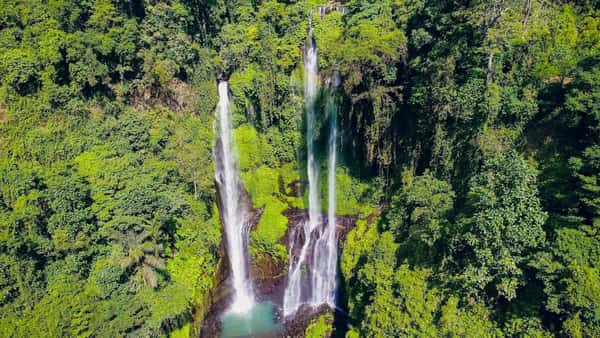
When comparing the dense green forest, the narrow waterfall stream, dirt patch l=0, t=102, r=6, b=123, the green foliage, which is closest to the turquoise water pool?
the narrow waterfall stream

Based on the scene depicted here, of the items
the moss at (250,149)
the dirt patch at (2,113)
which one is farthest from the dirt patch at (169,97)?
the dirt patch at (2,113)

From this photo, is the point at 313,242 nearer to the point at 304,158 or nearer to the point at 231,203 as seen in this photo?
the point at 304,158

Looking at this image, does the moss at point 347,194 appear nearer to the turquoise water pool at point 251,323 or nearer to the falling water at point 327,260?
the falling water at point 327,260

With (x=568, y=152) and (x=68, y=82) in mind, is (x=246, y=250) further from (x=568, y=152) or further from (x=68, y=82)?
(x=568, y=152)

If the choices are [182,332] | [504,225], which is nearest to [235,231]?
[182,332]

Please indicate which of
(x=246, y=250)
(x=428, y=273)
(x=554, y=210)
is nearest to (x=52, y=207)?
(x=246, y=250)
